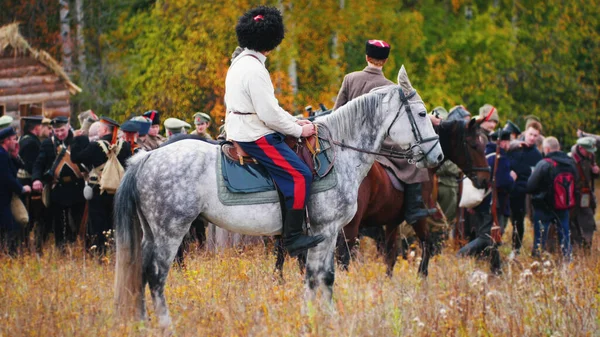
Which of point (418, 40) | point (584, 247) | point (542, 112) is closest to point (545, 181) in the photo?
point (584, 247)

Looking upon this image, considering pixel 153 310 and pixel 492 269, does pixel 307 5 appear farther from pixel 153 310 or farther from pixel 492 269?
pixel 153 310

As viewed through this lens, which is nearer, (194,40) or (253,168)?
(253,168)

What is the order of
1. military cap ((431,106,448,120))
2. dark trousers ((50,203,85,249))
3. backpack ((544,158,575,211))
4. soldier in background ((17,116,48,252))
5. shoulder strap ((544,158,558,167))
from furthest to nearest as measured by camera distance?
shoulder strap ((544,158,558,167)) → backpack ((544,158,575,211)) → soldier in background ((17,116,48,252)) → dark trousers ((50,203,85,249)) → military cap ((431,106,448,120))

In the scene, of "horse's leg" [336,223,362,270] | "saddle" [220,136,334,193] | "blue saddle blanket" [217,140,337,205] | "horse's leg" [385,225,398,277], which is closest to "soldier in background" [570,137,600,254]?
"horse's leg" [385,225,398,277]

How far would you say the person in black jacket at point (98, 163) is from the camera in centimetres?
1244

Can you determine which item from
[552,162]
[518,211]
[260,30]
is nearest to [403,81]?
[260,30]

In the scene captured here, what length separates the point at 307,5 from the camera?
72.6 ft

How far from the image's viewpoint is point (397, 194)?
1122 cm

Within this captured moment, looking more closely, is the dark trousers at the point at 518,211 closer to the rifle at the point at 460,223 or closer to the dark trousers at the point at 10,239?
the rifle at the point at 460,223

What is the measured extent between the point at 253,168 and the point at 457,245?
24.5 ft

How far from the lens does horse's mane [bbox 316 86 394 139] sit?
8766 millimetres

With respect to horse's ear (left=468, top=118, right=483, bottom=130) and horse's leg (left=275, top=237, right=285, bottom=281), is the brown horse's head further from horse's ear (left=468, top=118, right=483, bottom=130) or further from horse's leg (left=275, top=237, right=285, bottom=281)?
horse's leg (left=275, top=237, right=285, bottom=281)

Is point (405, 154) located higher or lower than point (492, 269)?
higher

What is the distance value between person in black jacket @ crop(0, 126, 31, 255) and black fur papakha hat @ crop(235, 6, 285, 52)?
208 inches
